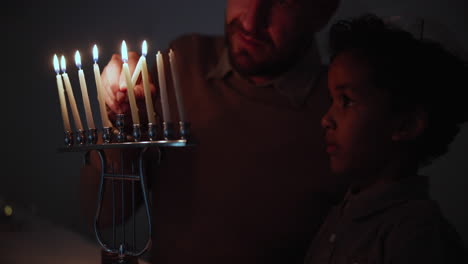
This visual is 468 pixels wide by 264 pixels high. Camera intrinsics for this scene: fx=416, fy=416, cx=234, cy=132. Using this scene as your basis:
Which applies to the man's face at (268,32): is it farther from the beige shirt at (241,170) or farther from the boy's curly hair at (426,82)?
the boy's curly hair at (426,82)

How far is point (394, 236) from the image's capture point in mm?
490

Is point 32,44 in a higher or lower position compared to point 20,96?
higher

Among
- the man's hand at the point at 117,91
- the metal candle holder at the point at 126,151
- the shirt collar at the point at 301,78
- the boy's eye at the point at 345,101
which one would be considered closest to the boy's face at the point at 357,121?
the boy's eye at the point at 345,101

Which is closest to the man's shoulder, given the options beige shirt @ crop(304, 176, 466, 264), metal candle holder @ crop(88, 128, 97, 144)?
metal candle holder @ crop(88, 128, 97, 144)

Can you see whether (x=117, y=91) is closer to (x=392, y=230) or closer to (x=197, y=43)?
(x=197, y=43)

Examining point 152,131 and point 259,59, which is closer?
point 152,131

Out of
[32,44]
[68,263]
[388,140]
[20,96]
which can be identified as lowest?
[68,263]

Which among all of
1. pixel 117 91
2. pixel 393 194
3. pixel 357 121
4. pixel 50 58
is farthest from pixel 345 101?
pixel 50 58

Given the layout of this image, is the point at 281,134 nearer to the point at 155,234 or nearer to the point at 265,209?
the point at 265,209

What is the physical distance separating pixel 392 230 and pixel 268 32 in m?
0.38

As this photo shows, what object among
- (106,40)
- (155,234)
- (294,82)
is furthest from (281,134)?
(106,40)

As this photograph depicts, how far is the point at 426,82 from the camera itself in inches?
20.4

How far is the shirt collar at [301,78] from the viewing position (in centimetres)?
69

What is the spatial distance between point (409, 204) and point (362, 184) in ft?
0.26
